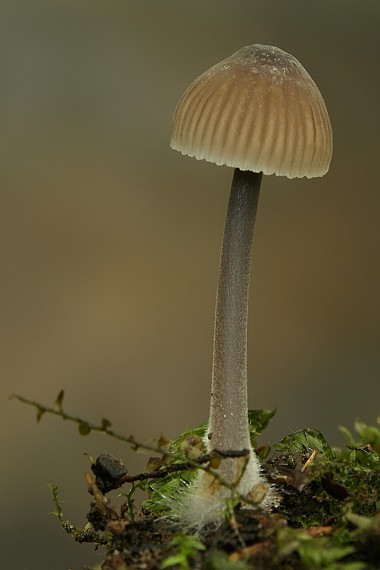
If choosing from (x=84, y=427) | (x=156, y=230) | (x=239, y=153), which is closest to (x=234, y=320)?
(x=239, y=153)

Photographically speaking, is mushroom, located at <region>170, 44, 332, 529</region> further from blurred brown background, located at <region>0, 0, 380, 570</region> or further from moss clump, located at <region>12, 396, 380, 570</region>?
blurred brown background, located at <region>0, 0, 380, 570</region>

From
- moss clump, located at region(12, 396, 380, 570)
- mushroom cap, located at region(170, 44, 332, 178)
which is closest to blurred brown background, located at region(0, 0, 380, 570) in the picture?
moss clump, located at region(12, 396, 380, 570)

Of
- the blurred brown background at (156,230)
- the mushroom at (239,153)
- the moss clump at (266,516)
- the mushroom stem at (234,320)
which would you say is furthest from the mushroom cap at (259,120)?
the blurred brown background at (156,230)

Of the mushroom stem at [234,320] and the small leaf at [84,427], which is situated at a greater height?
the mushroom stem at [234,320]

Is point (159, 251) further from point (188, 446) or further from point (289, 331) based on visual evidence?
point (188, 446)

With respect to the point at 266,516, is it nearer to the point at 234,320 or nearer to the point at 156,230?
the point at 234,320

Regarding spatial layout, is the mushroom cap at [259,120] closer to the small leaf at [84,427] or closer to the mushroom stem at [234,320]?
the mushroom stem at [234,320]
